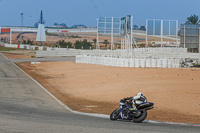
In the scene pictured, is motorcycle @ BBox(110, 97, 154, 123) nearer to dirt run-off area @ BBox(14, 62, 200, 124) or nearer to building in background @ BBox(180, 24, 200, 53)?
dirt run-off area @ BBox(14, 62, 200, 124)

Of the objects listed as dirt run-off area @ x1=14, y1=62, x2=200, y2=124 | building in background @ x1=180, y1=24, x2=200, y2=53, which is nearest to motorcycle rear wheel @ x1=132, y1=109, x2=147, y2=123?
dirt run-off area @ x1=14, y1=62, x2=200, y2=124

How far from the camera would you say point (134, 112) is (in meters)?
13.3

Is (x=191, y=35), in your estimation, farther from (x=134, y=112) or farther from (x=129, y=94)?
(x=134, y=112)

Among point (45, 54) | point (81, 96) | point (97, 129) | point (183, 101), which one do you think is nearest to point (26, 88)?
point (81, 96)

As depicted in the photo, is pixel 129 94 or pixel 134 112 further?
pixel 129 94

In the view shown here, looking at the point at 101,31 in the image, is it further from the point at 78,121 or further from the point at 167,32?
the point at 78,121

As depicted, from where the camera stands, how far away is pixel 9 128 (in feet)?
36.2

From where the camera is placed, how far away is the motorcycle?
13.1 m

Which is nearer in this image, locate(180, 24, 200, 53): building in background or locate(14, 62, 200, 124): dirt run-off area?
locate(14, 62, 200, 124): dirt run-off area

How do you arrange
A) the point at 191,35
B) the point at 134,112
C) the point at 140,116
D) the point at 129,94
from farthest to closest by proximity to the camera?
the point at 191,35 < the point at 129,94 < the point at 134,112 < the point at 140,116

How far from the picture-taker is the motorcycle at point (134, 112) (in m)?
13.1

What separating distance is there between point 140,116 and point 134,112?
272 mm

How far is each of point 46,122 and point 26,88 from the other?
14.3m

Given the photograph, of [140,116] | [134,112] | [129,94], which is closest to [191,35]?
[129,94]
